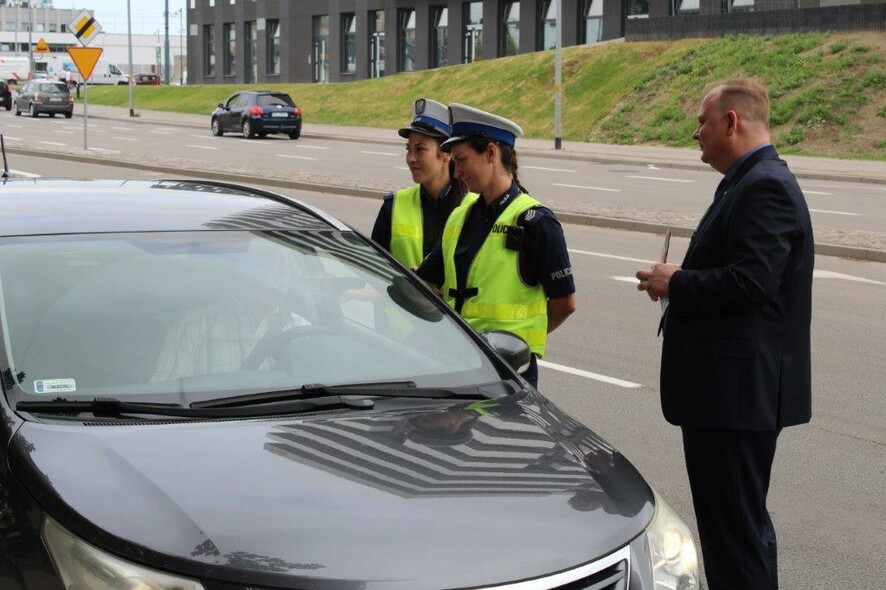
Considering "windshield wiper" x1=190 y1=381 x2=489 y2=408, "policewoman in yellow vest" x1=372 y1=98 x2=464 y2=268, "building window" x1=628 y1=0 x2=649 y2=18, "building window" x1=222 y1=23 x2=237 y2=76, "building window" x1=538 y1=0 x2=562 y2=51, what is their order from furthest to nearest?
1. "building window" x1=222 y1=23 x2=237 y2=76
2. "building window" x1=538 y1=0 x2=562 y2=51
3. "building window" x1=628 y1=0 x2=649 y2=18
4. "policewoman in yellow vest" x1=372 y1=98 x2=464 y2=268
5. "windshield wiper" x1=190 y1=381 x2=489 y2=408

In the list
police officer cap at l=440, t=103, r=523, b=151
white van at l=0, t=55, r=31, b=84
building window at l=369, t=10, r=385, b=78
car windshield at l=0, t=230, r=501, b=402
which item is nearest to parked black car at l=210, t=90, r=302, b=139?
building window at l=369, t=10, r=385, b=78

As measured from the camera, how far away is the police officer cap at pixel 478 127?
4.90 meters

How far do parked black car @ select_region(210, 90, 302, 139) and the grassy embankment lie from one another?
7695 mm

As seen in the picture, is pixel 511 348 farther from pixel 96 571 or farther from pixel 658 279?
pixel 96 571

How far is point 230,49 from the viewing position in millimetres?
81938

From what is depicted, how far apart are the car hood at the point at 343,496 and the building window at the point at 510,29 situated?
188ft

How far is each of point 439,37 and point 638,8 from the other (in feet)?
45.6

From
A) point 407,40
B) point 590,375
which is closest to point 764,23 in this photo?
point 407,40

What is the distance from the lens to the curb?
1491cm

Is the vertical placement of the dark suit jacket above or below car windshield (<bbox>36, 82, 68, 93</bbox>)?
below

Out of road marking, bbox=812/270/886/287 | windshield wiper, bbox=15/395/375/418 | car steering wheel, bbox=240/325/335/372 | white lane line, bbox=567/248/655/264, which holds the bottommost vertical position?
road marking, bbox=812/270/886/287

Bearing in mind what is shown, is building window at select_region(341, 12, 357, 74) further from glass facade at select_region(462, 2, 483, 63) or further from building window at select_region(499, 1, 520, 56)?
building window at select_region(499, 1, 520, 56)

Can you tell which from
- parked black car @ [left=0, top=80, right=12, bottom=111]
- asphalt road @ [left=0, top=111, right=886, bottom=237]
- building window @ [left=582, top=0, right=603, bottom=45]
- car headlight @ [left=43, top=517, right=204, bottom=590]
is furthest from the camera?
parked black car @ [left=0, top=80, right=12, bottom=111]

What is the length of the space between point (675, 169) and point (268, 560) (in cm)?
2755
